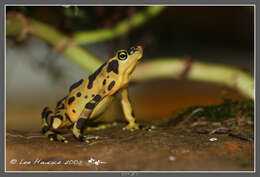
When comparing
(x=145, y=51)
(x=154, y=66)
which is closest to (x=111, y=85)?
(x=154, y=66)

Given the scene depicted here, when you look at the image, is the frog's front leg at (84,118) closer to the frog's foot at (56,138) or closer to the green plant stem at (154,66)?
the frog's foot at (56,138)

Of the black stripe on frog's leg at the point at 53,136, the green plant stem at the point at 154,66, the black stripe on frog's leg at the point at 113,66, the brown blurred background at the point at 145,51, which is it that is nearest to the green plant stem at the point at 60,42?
the green plant stem at the point at 154,66

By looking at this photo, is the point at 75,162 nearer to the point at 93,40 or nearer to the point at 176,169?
the point at 176,169

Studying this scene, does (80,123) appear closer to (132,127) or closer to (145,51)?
(132,127)

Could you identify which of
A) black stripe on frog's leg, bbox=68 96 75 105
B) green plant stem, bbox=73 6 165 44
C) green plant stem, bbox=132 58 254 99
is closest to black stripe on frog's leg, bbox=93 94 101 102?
black stripe on frog's leg, bbox=68 96 75 105

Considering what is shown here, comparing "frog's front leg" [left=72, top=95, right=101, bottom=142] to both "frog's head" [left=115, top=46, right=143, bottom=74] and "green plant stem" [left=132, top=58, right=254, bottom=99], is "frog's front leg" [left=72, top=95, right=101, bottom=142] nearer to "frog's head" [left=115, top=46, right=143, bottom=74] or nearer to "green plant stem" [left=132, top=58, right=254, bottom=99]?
"frog's head" [left=115, top=46, right=143, bottom=74]

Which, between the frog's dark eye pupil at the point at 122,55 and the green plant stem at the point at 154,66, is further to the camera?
the green plant stem at the point at 154,66

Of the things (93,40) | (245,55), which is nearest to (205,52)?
(245,55)

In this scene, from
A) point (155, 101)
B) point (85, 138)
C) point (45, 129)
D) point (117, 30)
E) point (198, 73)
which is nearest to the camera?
point (85, 138)

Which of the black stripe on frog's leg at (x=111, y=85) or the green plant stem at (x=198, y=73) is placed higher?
the green plant stem at (x=198, y=73)
